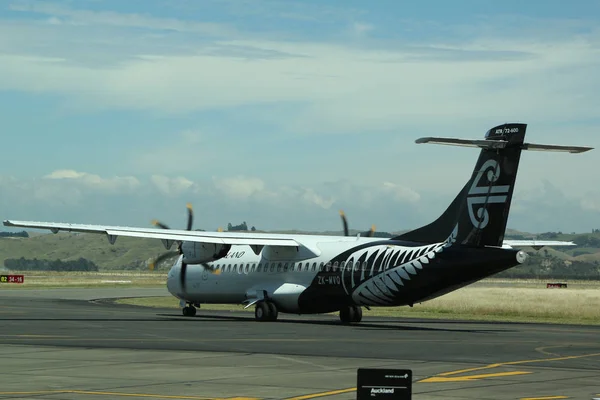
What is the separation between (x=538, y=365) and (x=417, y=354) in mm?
3845

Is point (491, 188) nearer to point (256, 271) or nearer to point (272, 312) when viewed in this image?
point (272, 312)

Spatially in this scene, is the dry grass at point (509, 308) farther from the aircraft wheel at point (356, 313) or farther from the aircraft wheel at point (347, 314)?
the aircraft wheel at point (347, 314)

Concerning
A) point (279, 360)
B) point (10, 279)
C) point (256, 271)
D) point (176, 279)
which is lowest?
point (279, 360)

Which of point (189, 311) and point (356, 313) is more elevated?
point (189, 311)

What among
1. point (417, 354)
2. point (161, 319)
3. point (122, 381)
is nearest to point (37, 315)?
point (161, 319)

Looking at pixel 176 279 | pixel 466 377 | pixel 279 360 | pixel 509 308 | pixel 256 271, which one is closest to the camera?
pixel 466 377

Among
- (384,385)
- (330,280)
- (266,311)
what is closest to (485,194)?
(330,280)

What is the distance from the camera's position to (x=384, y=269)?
39344mm

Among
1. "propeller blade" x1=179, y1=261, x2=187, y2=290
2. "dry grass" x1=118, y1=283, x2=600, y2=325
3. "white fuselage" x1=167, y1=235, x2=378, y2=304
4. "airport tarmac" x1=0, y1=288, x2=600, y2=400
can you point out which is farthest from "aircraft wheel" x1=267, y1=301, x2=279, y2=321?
"dry grass" x1=118, y1=283, x2=600, y2=325

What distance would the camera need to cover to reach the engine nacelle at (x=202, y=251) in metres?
45.0

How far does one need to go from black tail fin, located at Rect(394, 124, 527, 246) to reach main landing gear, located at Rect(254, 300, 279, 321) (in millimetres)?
11559

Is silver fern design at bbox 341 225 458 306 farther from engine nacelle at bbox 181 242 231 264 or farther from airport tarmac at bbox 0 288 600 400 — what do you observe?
engine nacelle at bbox 181 242 231 264

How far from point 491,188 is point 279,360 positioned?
14964 millimetres

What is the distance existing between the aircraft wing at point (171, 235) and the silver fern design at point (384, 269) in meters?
4.49
